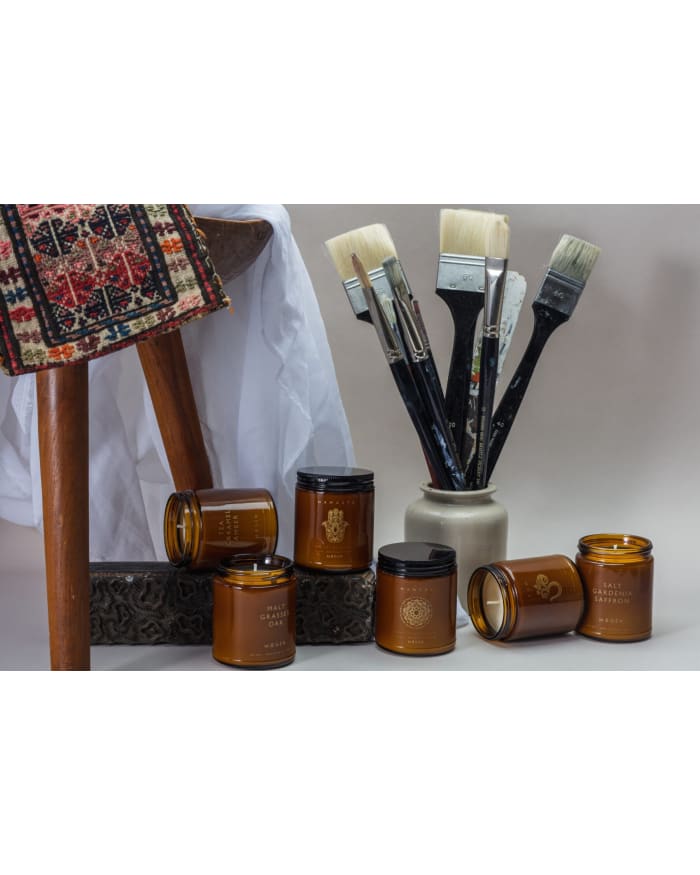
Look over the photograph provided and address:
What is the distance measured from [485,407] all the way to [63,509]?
20.4 inches

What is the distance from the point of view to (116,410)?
135cm

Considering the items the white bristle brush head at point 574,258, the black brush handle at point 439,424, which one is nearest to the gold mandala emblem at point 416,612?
the black brush handle at point 439,424

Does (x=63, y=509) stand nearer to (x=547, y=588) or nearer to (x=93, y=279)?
(x=93, y=279)

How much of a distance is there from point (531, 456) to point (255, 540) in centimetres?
58

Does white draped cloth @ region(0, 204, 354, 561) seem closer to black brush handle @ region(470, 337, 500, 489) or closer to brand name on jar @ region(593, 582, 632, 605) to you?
black brush handle @ region(470, 337, 500, 489)

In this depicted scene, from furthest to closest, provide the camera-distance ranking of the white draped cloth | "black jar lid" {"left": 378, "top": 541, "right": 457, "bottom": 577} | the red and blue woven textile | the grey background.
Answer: the grey background, the white draped cloth, "black jar lid" {"left": 378, "top": 541, "right": 457, "bottom": 577}, the red and blue woven textile

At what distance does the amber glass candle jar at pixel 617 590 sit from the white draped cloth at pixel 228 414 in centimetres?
33

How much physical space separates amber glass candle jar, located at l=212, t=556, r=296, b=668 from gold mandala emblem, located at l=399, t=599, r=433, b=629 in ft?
0.37

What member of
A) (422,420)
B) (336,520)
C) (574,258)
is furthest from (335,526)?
(574,258)

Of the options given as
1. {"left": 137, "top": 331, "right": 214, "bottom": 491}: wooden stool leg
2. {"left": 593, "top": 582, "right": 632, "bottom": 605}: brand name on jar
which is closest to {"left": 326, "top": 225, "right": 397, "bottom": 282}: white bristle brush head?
{"left": 137, "top": 331, "right": 214, "bottom": 491}: wooden stool leg

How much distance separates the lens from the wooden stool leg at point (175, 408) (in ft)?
4.02

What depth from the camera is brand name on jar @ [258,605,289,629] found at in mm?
1021

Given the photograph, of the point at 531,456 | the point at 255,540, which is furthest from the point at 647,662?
the point at 531,456

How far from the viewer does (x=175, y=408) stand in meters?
1.23
